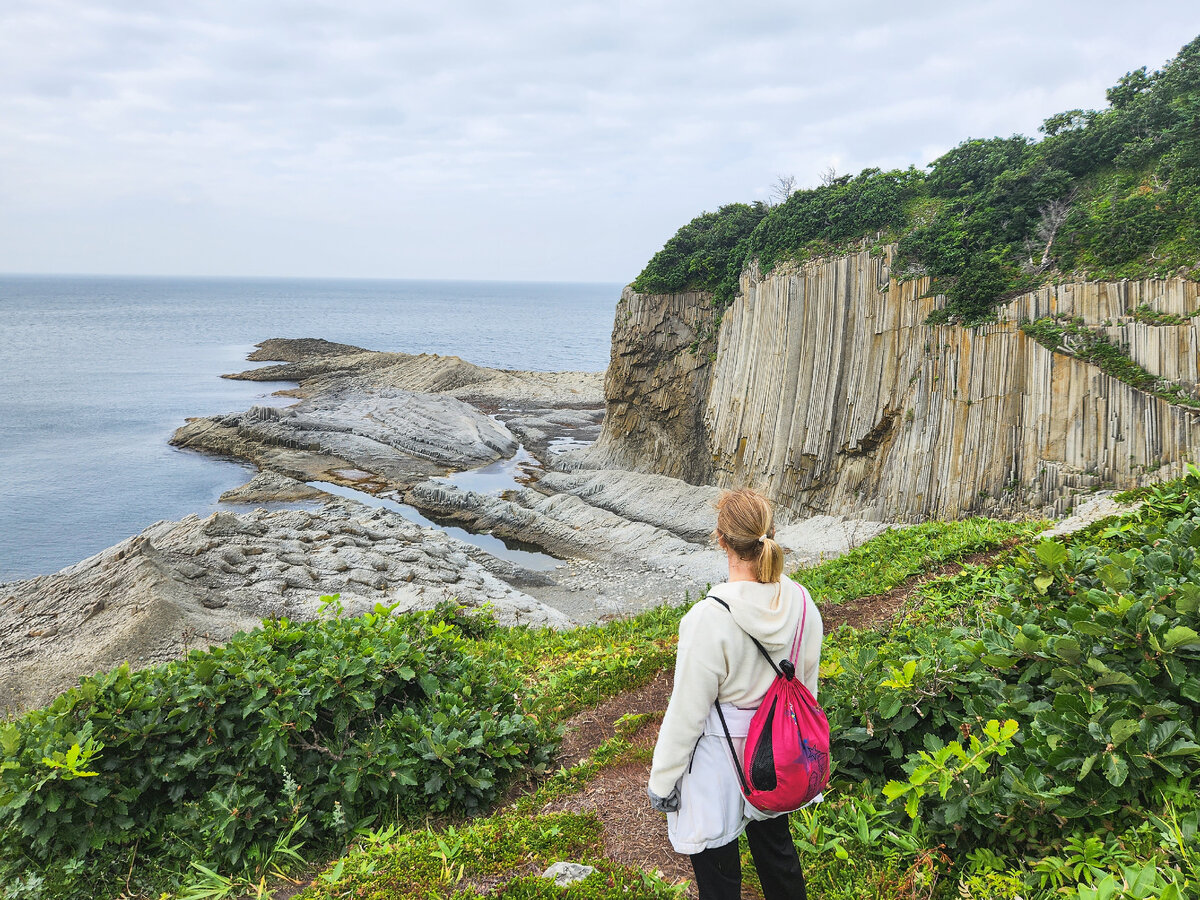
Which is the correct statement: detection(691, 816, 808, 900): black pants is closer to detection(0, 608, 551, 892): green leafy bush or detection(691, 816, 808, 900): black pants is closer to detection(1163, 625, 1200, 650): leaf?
detection(1163, 625, 1200, 650): leaf

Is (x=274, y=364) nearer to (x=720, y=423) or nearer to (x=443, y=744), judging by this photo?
(x=720, y=423)

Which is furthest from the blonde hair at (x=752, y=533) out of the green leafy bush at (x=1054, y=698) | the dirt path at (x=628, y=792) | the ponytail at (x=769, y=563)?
the dirt path at (x=628, y=792)

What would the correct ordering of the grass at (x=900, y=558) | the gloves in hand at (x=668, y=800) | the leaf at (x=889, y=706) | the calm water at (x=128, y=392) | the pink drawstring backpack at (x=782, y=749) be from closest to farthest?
the pink drawstring backpack at (x=782, y=749)
the gloves in hand at (x=668, y=800)
the leaf at (x=889, y=706)
the grass at (x=900, y=558)
the calm water at (x=128, y=392)

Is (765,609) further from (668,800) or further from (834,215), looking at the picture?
(834,215)

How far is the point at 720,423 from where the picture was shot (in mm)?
27562

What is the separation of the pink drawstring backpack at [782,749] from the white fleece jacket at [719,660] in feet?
0.16

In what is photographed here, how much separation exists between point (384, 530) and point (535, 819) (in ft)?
67.8

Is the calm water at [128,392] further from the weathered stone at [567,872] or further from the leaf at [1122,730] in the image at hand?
the leaf at [1122,730]

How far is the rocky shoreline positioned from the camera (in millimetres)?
15594

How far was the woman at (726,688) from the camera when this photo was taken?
2914 mm

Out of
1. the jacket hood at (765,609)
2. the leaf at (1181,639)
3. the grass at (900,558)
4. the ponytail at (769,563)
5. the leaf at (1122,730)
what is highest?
the ponytail at (769,563)

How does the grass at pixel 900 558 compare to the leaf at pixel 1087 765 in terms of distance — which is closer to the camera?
the leaf at pixel 1087 765

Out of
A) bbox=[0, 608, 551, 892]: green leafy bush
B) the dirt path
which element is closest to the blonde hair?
the dirt path

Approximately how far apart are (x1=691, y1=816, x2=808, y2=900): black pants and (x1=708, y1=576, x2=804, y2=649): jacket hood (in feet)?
2.94
